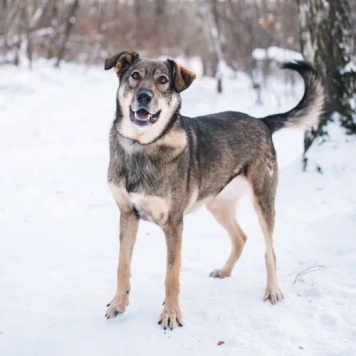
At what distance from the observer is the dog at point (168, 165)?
3488 millimetres

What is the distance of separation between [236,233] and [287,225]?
1044 mm

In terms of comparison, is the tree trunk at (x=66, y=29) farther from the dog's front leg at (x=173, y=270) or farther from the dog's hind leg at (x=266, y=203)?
the dog's front leg at (x=173, y=270)

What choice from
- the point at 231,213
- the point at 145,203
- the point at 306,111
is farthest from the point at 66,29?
the point at 145,203

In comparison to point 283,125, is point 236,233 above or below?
below

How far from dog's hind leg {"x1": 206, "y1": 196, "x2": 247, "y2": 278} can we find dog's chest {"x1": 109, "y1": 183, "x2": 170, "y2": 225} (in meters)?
1.13

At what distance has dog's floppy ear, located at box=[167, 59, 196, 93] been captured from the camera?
3.65 metres

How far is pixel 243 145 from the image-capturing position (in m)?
4.19

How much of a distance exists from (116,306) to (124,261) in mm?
320

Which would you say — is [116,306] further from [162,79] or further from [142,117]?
[162,79]

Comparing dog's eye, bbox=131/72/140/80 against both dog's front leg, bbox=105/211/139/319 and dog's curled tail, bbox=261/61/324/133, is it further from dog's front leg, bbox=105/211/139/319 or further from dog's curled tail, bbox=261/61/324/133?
dog's curled tail, bbox=261/61/324/133

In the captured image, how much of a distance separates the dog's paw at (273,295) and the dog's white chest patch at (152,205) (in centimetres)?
104

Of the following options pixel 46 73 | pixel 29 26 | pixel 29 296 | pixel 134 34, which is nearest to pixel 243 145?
pixel 29 296

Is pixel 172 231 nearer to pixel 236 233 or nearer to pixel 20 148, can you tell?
pixel 236 233

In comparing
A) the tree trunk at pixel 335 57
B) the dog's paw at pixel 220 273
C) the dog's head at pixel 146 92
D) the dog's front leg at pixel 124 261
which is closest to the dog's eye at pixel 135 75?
the dog's head at pixel 146 92
